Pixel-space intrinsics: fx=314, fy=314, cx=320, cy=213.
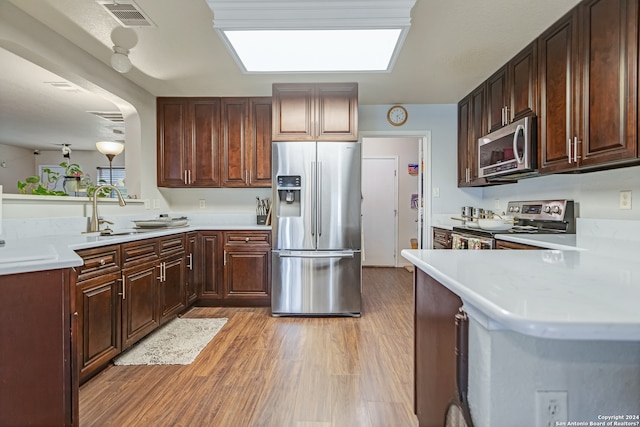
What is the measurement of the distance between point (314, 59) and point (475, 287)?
2.25m

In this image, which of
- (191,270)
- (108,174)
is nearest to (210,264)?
(191,270)

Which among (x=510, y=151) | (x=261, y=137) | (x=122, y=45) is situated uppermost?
(x=122, y=45)

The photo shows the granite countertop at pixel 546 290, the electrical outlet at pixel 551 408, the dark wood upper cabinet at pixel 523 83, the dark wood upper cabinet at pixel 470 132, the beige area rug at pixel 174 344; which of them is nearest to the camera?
the granite countertop at pixel 546 290

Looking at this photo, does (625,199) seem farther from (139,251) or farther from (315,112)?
(139,251)

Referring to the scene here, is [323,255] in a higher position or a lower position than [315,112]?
lower

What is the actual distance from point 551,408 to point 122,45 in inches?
127

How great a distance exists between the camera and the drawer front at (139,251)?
2.23 metres

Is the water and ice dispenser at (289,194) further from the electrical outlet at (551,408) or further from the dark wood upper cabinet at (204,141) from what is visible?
the electrical outlet at (551,408)

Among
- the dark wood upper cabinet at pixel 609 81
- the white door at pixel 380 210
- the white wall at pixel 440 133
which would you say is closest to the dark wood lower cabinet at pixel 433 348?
the dark wood upper cabinet at pixel 609 81

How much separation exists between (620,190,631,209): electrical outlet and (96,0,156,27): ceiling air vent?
10.9 feet

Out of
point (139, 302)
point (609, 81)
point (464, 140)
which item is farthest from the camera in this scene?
point (464, 140)

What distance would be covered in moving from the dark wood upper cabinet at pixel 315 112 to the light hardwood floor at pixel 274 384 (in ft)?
6.10

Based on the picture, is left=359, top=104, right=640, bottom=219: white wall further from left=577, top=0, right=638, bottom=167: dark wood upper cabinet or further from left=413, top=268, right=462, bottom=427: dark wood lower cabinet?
left=413, top=268, right=462, bottom=427: dark wood lower cabinet

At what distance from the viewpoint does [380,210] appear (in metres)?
5.61
